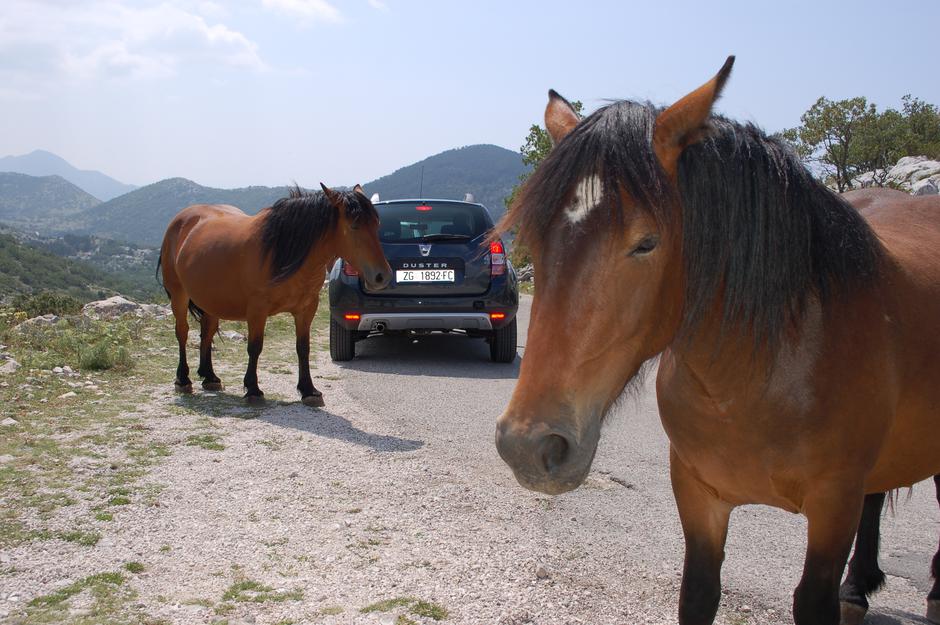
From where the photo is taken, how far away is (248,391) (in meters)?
6.30

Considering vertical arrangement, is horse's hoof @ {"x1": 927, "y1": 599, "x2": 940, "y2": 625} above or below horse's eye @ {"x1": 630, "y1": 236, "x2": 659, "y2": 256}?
below

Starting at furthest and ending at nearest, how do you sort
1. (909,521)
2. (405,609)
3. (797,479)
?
1. (909,521)
2. (405,609)
3. (797,479)

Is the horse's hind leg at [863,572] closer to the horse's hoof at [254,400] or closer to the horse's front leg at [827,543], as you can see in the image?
the horse's front leg at [827,543]

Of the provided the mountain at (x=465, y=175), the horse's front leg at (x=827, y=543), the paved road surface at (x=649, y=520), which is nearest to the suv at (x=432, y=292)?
the paved road surface at (x=649, y=520)

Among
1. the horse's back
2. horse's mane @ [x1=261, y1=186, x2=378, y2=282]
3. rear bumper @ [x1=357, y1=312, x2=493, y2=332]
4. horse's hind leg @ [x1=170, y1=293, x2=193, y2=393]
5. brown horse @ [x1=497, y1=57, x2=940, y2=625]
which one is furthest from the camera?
rear bumper @ [x1=357, y1=312, x2=493, y2=332]

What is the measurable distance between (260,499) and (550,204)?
292cm

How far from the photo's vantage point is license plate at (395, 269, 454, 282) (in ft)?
26.8

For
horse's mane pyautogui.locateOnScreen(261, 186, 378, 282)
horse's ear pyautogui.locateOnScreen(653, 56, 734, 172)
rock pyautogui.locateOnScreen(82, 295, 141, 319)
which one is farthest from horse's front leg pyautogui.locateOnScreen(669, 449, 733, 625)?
rock pyautogui.locateOnScreen(82, 295, 141, 319)

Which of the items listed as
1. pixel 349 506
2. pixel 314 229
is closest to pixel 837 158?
pixel 314 229

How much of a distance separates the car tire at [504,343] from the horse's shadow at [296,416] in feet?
9.57

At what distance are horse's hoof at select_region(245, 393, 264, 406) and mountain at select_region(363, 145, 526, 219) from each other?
122993 millimetres

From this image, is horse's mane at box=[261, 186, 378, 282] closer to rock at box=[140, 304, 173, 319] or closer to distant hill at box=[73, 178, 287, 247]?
rock at box=[140, 304, 173, 319]

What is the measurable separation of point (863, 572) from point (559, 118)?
228 cm

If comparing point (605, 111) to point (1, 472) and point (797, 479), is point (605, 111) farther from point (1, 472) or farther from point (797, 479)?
point (1, 472)
